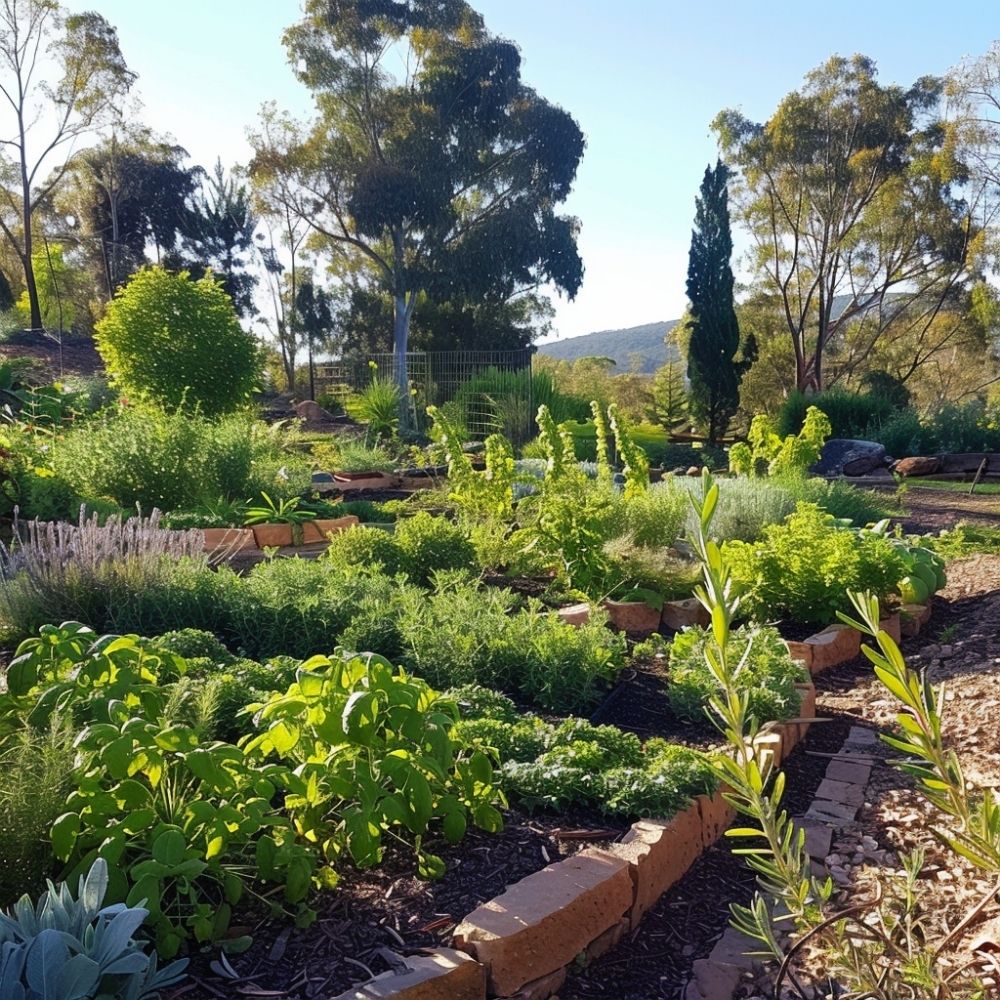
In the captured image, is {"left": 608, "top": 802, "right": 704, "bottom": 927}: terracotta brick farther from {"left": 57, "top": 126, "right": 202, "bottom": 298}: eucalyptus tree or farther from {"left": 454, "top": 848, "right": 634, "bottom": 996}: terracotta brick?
{"left": 57, "top": 126, "right": 202, "bottom": 298}: eucalyptus tree

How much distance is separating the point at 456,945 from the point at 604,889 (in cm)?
40

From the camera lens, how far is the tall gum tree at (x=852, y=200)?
24.6 metres

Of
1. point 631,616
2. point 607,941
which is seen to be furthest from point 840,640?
point 607,941

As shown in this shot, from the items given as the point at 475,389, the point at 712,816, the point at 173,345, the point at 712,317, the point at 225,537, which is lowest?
the point at 712,816

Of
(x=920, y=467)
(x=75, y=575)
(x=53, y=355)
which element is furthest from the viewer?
(x=53, y=355)

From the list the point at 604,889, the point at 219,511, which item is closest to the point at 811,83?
the point at 219,511

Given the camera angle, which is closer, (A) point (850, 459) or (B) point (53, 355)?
(A) point (850, 459)

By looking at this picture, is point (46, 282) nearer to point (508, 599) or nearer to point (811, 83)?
point (811, 83)

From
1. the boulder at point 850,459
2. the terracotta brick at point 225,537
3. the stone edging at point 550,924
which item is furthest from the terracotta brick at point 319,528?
the boulder at point 850,459

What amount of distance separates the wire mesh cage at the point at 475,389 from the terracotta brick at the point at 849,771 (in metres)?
11.3

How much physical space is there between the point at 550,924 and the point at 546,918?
0.02 metres

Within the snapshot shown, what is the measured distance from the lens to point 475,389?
57.4ft

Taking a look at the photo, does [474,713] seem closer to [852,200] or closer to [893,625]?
[893,625]

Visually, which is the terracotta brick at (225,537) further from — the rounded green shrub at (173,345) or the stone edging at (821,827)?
the rounded green shrub at (173,345)
